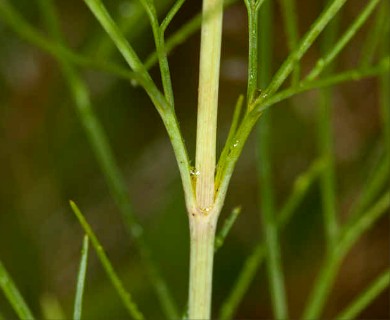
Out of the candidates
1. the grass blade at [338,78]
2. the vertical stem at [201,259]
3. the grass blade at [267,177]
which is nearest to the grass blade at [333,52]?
the grass blade at [338,78]

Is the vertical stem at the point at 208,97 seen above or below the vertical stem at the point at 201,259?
above

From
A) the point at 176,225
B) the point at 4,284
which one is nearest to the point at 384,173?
the point at 4,284

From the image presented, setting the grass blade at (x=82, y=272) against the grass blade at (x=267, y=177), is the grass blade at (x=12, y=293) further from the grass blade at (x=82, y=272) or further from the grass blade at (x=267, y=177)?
the grass blade at (x=267, y=177)

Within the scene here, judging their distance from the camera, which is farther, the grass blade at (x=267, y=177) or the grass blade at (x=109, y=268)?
the grass blade at (x=267, y=177)

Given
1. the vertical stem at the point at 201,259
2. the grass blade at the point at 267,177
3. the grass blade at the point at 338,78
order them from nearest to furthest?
the grass blade at the point at 338,78 < the vertical stem at the point at 201,259 < the grass blade at the point at 267,177

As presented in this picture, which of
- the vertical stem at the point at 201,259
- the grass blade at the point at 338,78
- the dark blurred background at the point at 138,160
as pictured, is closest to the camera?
the grass blade at the point at 338,78

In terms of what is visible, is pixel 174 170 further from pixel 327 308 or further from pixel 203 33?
pixel 203 33

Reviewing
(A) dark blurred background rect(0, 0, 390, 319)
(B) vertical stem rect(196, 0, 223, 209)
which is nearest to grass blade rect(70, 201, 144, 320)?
(B) vertical stem rect(196, 0, 223, 209)
